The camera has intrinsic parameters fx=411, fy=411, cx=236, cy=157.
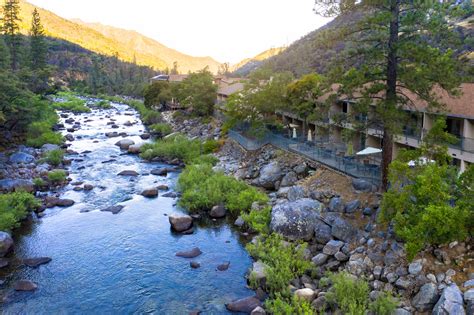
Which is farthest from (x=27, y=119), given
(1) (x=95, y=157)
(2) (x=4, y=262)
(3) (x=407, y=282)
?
(3) (x=407, y=282)

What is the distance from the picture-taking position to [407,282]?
14.9 metres

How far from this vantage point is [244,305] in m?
16.2

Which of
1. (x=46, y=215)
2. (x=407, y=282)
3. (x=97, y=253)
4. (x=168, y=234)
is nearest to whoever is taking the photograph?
(x=407, y=282)

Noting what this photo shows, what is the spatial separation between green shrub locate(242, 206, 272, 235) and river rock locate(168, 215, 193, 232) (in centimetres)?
337

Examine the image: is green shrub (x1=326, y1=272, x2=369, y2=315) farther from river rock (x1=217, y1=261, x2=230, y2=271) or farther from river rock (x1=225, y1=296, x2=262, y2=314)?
river rock (x1=217, y1=261, x2=230, y2=271)

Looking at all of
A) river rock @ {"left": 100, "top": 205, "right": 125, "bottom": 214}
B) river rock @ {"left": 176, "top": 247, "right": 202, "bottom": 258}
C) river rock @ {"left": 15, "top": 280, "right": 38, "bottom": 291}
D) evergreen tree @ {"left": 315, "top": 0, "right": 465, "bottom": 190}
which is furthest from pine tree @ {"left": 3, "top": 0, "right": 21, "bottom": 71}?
evergreen tree @ {"left": 315, "top": 0, "right": 465, "bottom": 190}

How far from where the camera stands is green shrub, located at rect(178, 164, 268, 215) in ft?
86.4

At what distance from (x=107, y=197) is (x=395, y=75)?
2102cm

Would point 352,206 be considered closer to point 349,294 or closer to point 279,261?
point 279,261

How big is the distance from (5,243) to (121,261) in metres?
6.20

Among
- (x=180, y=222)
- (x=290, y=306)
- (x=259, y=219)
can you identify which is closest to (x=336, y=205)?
(x=259, y=219)

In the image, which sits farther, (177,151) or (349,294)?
(177,151)

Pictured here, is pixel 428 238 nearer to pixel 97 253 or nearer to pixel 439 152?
pixel 439 152

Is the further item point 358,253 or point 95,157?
point 95,157
